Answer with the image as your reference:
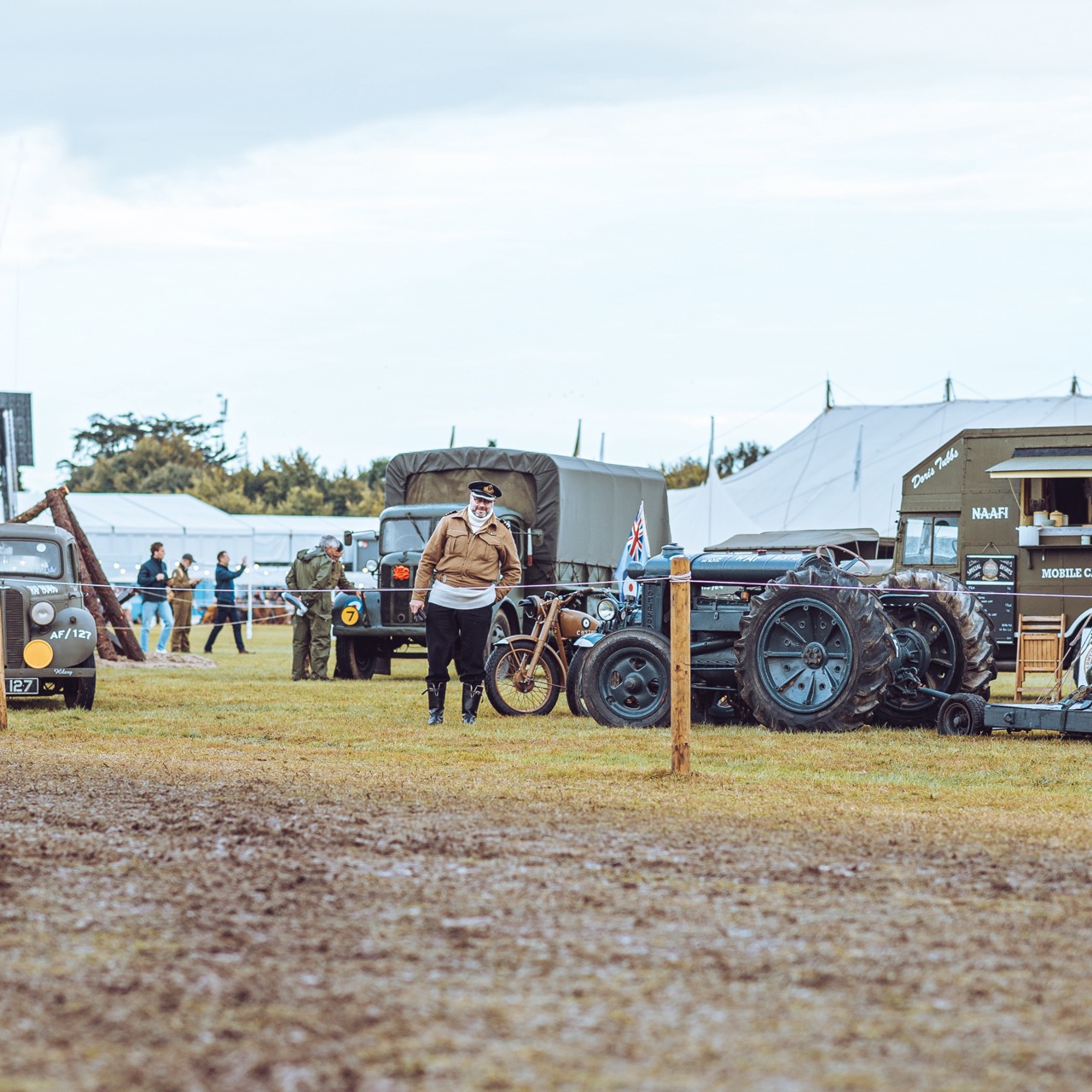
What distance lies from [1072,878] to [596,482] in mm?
15817

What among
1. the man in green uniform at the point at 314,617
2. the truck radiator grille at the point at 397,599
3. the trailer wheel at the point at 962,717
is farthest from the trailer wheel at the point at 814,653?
the man in green uniform at the point at 314,617

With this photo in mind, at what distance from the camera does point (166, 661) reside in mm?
22219

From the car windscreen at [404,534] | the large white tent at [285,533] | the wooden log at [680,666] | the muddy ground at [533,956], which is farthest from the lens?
the large white tent at [285,533]

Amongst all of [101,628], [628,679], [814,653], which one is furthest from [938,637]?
[101,628]

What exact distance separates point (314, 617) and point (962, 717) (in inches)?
341

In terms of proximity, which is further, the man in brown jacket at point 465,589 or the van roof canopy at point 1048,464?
the van roof canopy at point 1048,464

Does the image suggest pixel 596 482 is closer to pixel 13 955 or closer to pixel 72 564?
pixel 72 564

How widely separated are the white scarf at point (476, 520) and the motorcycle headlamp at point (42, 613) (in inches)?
157

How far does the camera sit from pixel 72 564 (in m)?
15.0

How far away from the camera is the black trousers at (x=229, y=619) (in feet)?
82.7

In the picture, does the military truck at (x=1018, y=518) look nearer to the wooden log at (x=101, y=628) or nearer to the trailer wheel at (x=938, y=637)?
the trailer wheel at (x=938, y=637)

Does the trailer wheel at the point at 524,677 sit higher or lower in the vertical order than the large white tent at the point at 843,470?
lower

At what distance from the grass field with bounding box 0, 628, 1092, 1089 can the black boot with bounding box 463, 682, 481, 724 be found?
295 cm

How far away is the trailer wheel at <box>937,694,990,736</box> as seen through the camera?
38.9 ft
